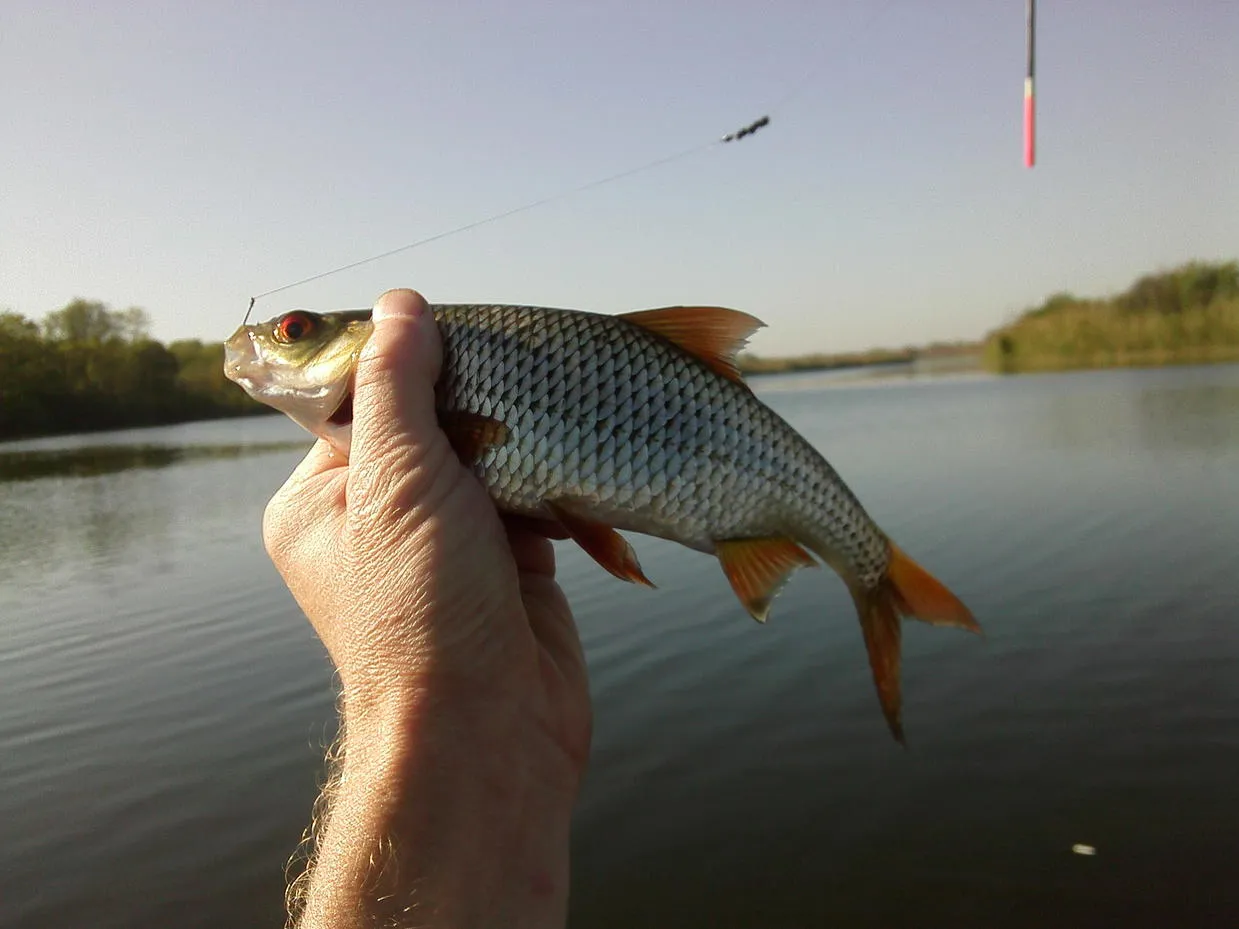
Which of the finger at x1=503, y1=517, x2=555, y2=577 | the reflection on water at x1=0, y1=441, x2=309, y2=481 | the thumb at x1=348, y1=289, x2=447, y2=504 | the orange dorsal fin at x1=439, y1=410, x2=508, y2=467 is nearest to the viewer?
the thumb at x1=348, y1=289, x2=447, y2=504

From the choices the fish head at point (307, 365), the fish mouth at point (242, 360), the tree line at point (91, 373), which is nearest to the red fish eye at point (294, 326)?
the fish head at point (307, 365)

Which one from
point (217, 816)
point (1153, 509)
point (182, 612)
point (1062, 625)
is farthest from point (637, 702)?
point (1153, 509)

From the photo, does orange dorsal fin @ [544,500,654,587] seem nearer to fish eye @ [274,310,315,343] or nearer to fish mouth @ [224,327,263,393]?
fish eye @ [274,310,315,343]

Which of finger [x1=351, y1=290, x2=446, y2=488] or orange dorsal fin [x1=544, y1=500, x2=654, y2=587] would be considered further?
orange dorsal fin [x1=544, y1=500, x2=654, y2=587]

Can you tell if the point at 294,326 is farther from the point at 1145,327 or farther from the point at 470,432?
the point at 1145,327

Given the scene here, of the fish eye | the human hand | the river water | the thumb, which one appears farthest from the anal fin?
the river water

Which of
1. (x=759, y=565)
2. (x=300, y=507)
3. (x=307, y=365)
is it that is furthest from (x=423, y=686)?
(x=307, y=365)

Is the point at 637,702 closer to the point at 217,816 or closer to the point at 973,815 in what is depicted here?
the point at 973,815

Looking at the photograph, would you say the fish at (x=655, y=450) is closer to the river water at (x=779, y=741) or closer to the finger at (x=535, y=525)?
the finger at (x=535, y=525)
